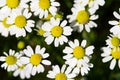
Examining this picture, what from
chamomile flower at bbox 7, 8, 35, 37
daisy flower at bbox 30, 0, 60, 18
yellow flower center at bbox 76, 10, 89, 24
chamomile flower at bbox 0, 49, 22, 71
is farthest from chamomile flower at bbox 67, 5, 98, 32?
chamomile flower at bbox 0, 49, 22, 71

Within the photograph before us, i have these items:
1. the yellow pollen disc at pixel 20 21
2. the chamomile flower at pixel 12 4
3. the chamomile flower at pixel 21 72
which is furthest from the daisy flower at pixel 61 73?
the chamomile flower at pixel 12 4

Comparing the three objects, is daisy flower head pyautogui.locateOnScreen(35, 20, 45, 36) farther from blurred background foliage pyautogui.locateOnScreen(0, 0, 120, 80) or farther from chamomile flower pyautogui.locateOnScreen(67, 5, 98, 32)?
chamomile flower pyautogui.locateOnScreen(67, 5, 98, 32)

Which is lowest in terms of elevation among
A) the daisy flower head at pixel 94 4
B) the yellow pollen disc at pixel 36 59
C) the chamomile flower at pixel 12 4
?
the yellow pollen disc at pixel 36 59

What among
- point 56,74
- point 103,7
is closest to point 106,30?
point 103,7

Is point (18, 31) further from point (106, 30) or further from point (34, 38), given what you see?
point (106, 30)

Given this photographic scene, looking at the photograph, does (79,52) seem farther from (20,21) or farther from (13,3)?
(13,3)

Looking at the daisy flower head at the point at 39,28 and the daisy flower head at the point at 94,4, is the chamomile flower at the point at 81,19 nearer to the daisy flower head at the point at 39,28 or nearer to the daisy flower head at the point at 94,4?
the daisy flower head at the point at 94,4
